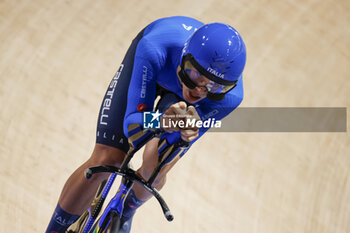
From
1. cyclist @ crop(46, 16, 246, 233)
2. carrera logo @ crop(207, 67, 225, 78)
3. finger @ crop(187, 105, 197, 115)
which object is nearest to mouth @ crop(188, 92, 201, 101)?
cyclist @ crop(46, 16, 246, 233)

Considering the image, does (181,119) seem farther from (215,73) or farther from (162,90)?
(162,90)

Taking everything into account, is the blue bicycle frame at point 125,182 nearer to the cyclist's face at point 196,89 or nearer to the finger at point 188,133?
the finger at point 188,133

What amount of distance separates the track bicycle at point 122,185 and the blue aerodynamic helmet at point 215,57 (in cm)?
28

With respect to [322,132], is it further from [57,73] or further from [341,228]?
[57,73]

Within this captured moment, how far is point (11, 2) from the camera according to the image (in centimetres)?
421

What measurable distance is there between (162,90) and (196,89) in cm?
59

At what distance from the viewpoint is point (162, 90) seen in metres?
2.73

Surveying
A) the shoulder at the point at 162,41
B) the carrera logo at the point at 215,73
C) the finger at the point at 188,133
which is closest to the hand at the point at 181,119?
the finger at the point at 188,133

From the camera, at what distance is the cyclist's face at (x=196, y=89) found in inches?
A: 83.4

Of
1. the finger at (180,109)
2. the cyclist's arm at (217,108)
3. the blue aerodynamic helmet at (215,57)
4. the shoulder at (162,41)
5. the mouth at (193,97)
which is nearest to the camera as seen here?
the finger at (180,109)

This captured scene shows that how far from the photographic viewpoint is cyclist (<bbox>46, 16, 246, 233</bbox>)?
2.07m

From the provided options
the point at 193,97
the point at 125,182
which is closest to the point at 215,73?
the point at 193,97

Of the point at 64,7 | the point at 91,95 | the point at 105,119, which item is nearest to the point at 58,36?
the point at 64,7

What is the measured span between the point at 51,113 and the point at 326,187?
2224 mm
